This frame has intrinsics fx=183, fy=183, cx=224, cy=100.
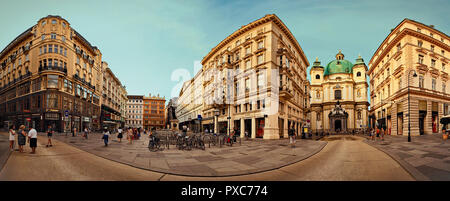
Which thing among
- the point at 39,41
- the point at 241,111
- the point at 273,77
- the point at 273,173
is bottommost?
the point at 273,173

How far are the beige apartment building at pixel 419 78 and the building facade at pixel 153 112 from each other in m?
119

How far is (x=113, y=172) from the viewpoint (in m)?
6.70

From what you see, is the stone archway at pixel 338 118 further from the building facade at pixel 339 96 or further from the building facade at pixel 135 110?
the building facade at pixel 135 110

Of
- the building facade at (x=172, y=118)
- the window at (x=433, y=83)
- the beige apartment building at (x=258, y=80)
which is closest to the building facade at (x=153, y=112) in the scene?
the building facade at (x=172, y=118)

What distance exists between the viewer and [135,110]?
119000 mm

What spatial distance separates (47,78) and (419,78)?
214ft

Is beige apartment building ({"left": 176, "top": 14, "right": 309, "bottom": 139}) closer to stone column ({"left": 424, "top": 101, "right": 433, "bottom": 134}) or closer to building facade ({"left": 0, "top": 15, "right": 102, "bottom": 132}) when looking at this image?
stone column ({"left": 424, "top": 101, "right": 433, "bottom": 134})

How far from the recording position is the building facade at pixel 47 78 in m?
34.7

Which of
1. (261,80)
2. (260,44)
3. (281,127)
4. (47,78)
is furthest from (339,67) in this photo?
(47,78)

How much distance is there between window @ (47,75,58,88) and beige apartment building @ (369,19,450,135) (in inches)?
2382

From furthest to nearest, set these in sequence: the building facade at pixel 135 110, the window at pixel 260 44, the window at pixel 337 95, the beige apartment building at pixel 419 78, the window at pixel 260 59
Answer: the building facade at pixel 135 110 < the window at pixel 337 95 < the beige apartment building at pixel 419 78 < the window at pixel 260 44 < the window at pixel 260 59
